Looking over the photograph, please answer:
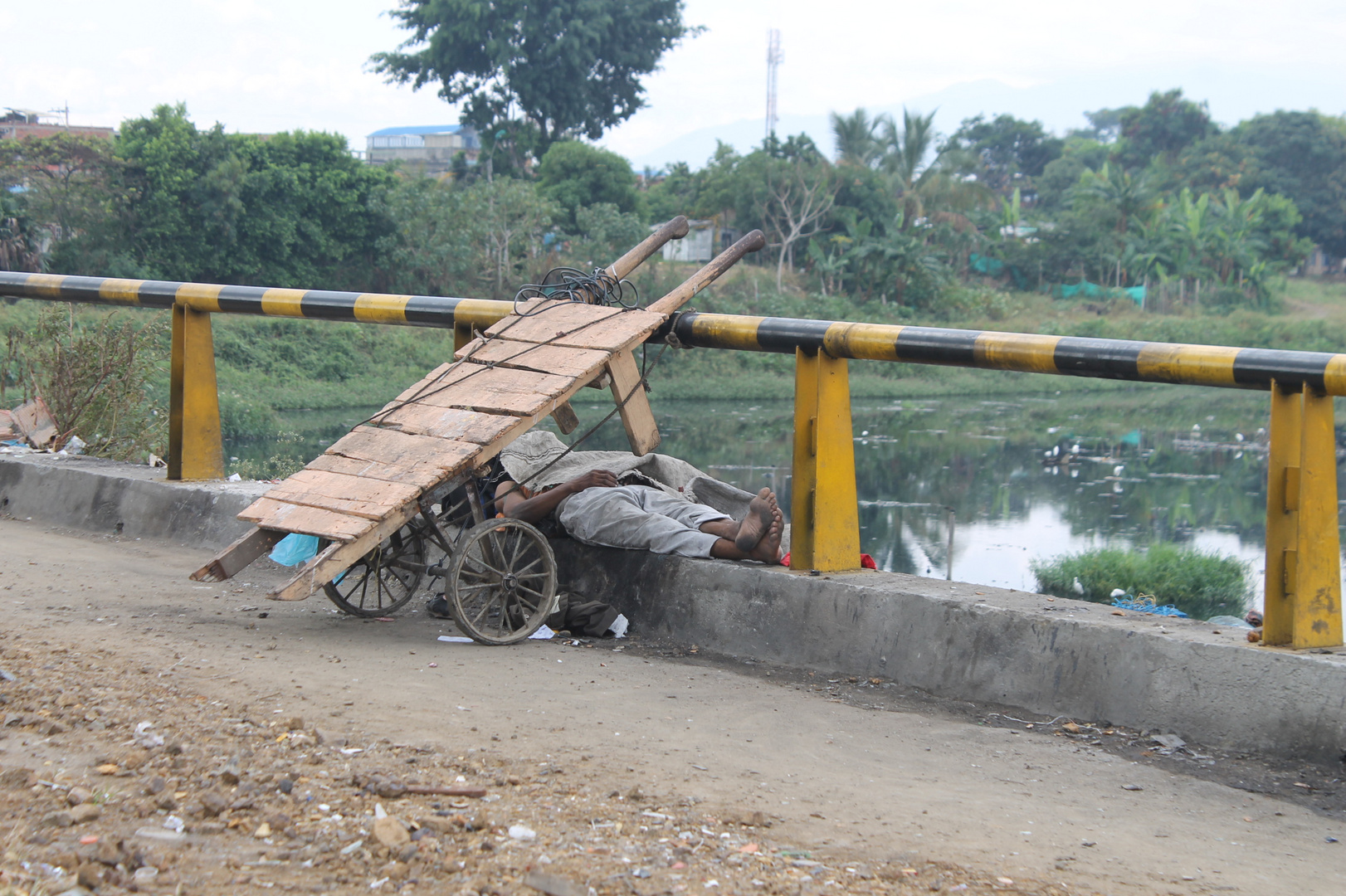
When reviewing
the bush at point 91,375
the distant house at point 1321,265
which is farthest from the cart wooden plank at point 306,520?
the distant house at point 1321,265

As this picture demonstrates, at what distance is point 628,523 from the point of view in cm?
366

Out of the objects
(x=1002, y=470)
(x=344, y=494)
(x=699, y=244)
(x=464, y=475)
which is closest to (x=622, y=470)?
(x=464, y=475)

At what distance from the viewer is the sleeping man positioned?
348cm

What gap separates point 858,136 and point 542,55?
12.4 meters

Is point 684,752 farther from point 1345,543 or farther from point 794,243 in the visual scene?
point 794,243

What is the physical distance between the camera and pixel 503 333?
388cm

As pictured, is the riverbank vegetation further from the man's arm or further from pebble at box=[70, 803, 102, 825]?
pebble at box=[70, 803, 102, 825]

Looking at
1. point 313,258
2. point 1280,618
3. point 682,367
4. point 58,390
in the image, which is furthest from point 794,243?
point 1280,618

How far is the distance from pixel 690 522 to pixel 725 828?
1724 millimetres

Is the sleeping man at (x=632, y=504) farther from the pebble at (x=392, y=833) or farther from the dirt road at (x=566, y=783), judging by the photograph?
the pebble at (x=392, y=833)

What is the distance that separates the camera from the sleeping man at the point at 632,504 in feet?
11.4

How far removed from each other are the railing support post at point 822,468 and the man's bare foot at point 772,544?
47 mm

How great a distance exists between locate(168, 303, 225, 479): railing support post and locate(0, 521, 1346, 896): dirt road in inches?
62.1

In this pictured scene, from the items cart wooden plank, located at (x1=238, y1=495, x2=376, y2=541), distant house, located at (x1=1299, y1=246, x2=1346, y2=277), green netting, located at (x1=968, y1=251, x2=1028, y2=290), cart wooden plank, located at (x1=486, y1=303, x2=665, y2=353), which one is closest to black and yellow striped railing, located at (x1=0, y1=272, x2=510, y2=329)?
cart wooden plank, located at (x1=486, y1=303, x2=665, y2=353)
